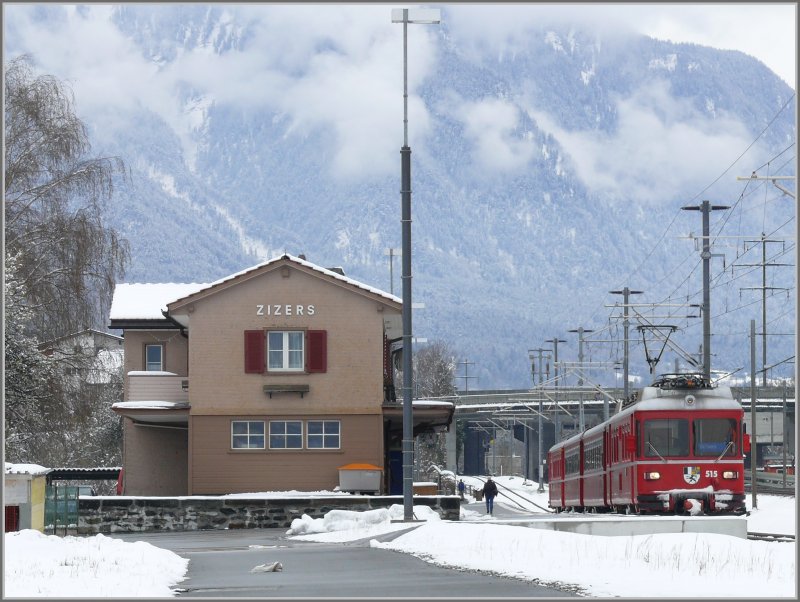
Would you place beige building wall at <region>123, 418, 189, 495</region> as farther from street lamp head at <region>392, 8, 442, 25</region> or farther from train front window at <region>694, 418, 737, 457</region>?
train front window at <region>694, 418, 737, 457</region>

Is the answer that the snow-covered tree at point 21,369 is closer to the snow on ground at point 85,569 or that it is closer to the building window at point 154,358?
the building window at point 154,358

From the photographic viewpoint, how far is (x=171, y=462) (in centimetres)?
5678

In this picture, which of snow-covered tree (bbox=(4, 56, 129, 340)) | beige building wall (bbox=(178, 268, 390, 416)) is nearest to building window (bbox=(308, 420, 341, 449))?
beige building wall (bbox=(178, 268, 390, 416))

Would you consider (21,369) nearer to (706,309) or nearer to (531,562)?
(706,309)

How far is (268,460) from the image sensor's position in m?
51.3

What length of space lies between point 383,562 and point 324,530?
1611cm

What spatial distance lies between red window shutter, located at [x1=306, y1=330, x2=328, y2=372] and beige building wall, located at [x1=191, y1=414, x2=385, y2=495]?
1803 mm

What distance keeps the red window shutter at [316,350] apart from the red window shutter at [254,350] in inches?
58.6

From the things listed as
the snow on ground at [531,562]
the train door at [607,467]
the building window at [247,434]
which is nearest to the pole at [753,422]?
the train door at [607,467]

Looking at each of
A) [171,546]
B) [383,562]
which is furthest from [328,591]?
[171,546]

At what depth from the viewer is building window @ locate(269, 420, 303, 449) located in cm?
5166

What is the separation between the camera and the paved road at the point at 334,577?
16656 millimetres

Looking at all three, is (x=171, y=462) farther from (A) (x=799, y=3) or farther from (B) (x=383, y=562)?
(A) (x=799, y=3)

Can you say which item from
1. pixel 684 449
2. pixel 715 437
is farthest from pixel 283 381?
pixel 715 437
